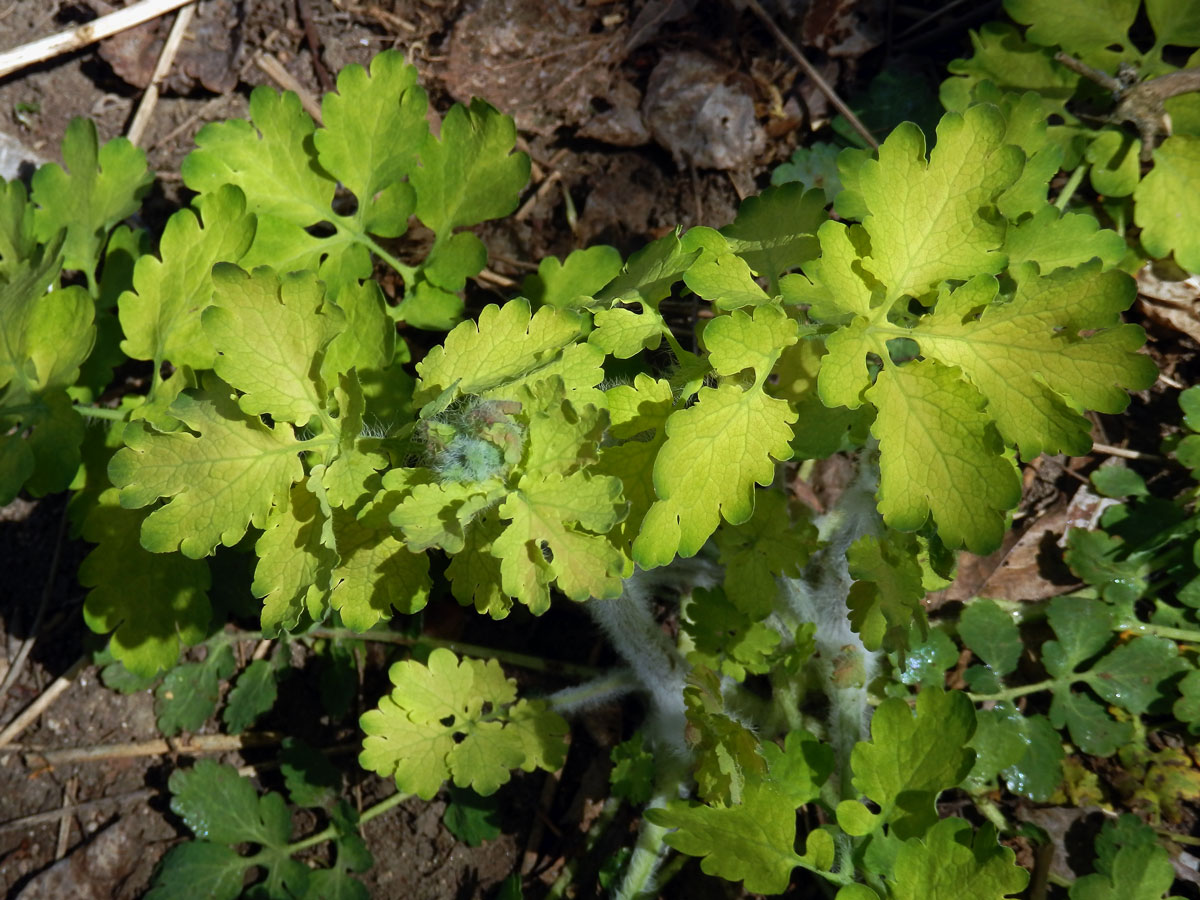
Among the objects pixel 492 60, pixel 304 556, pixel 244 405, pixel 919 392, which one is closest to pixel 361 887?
pixel 304 556

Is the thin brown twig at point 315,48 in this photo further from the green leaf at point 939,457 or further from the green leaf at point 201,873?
the green leaf at point 201,873

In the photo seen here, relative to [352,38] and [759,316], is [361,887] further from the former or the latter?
[352,38]

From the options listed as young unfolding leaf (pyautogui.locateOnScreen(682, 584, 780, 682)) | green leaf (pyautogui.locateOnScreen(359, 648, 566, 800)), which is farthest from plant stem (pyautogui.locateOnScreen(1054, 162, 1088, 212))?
green leaf (pyautogui.locateOnScreen(359, 648, 566, 800))

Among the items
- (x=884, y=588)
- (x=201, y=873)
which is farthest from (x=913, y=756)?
(x=201, y=873)

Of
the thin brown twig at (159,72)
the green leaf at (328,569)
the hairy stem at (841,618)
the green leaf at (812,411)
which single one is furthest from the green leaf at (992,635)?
the thin brown twig at (159,72)

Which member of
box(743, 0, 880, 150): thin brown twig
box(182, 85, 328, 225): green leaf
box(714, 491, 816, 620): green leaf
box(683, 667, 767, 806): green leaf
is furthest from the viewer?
box(743, 0, 880, 150): thin brown twig

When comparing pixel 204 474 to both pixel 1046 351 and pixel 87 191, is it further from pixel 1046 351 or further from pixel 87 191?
pixel 1046 351

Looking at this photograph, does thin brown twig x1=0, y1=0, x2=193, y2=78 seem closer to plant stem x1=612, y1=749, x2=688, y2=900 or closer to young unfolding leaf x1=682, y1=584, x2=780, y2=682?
young unfolding leaf x1=682, y1=584, x2=780, y2=682
